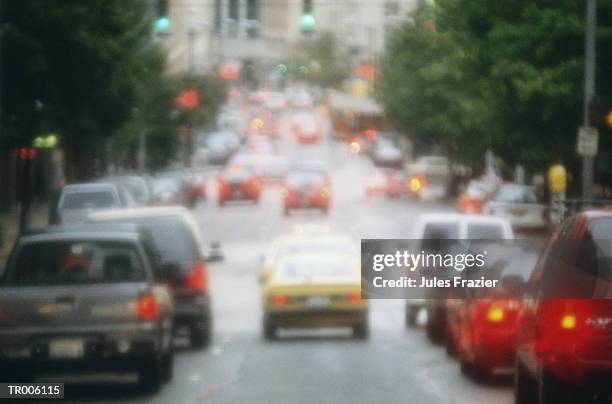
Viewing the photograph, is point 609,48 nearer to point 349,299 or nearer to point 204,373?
point 349,299

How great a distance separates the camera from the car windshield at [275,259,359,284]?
26016 millimetres

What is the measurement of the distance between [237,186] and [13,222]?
1719 centimetres

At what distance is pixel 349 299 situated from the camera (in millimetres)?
25703

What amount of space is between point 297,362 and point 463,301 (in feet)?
8.98

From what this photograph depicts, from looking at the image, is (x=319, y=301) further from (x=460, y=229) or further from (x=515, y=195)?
(x=515, y=195)

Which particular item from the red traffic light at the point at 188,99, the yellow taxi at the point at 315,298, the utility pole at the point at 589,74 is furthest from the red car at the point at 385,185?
the yellow taxi at the point at 315,298

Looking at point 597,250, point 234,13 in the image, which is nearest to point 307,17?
point 597,250

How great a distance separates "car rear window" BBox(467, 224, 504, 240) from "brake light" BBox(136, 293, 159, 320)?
11221mm

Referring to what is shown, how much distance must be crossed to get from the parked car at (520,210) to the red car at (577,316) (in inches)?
1527

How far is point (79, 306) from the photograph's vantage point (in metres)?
17.2

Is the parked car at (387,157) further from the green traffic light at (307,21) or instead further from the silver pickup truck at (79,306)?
the silver pickup truck at (79,306)

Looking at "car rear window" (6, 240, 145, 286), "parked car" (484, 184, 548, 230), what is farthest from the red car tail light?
"parked car" (484, 184, 548, 230)

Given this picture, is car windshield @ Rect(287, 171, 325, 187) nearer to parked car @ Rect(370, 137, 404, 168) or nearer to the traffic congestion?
the traffic congestion

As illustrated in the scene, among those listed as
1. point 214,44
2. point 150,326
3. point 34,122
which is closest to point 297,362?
point 150,326
